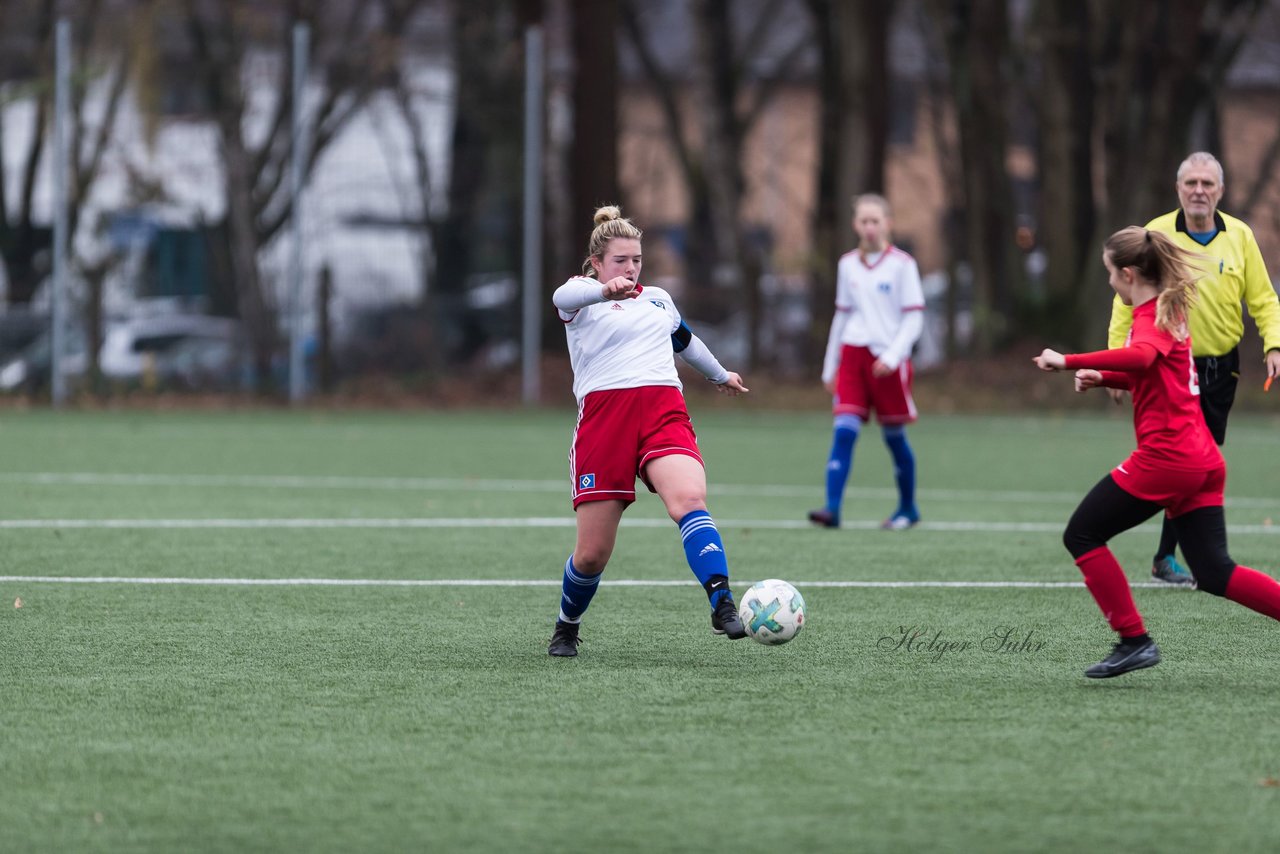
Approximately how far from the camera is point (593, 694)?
640cm

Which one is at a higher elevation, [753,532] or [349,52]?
[349,52]

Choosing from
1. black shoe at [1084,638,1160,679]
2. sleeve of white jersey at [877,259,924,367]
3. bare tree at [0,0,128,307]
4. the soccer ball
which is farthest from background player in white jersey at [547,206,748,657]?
bare tree at [0,0,128,307]

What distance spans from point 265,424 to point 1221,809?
18395mm

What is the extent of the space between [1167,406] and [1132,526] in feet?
1.38

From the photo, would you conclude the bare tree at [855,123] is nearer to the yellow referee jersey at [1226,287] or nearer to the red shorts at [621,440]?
the yellow referee jersey at [1226,287]

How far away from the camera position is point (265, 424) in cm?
2238

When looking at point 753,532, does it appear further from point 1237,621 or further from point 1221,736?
point 1221,736

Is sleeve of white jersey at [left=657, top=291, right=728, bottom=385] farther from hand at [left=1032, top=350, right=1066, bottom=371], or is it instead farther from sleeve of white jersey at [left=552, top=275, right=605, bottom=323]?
hand at [left=1032, top=350, right=1066, bottom=371]

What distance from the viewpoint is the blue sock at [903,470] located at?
39.8 ft

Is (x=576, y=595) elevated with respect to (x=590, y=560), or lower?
lower

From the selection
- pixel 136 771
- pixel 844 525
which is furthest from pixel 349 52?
pixel 136 771

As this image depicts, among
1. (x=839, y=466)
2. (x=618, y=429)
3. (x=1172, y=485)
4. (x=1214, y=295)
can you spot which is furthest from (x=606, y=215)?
(x=839, y=466)

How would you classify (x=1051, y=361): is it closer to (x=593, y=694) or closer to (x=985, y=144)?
(x=593, y=694)

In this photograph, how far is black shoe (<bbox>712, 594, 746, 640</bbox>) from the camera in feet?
22.5
